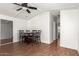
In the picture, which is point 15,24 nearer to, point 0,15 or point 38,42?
point 0,15

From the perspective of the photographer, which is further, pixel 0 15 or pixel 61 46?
pixel 61 46

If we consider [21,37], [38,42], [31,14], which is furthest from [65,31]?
[21,37]

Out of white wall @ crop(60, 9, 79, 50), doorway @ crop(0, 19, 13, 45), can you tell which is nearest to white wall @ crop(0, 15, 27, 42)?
doorway @ crop(0, 19, 13, 45)

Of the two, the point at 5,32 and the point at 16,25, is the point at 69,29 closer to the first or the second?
the point at 16,25

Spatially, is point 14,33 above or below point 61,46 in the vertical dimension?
above

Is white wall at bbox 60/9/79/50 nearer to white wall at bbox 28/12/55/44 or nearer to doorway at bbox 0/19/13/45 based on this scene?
white wall at bbox 28/12/55/44

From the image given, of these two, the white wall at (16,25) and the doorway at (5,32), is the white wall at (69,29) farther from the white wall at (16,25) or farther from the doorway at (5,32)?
the doorway at (5,32)

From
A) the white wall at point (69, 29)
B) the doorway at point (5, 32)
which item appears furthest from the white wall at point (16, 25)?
the white wall at point (69, 29)

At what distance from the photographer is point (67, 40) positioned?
12.4 ft

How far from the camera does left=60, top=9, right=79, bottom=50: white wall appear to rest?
3477 mm

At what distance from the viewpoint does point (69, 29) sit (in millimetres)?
3551

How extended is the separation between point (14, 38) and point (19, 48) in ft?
1.51

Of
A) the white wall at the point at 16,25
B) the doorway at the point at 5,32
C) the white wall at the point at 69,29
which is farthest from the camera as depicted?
the white wall at the point at 16,25

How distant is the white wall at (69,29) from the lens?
137 inches
